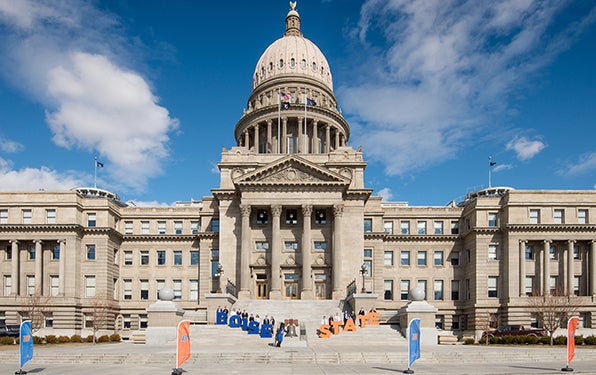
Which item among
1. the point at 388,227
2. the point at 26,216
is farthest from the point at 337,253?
the point at 26,216

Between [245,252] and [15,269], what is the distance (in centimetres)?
2846

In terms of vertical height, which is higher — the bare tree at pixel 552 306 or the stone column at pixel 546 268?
the stone column at pixel 546 268

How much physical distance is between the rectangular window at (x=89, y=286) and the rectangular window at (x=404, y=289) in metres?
40.1

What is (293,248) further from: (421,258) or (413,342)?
(413,342)

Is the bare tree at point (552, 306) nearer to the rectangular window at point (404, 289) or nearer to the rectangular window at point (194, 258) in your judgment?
the rectangular window at point (404, 289)

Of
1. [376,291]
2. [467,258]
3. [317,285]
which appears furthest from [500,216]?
[317,285]

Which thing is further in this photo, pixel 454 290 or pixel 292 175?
pixel 454 290

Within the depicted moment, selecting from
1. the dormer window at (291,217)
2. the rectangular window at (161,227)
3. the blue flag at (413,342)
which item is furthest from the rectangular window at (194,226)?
the blue flag at (413,342)

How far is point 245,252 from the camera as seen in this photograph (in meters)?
61.5

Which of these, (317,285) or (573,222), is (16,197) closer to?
(317,285)

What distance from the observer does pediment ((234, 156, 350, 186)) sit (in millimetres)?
61531

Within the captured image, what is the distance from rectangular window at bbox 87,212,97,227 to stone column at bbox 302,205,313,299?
27242 millimetres

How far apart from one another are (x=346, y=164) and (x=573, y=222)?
2862 centimetres

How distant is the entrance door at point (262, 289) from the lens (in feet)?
206
